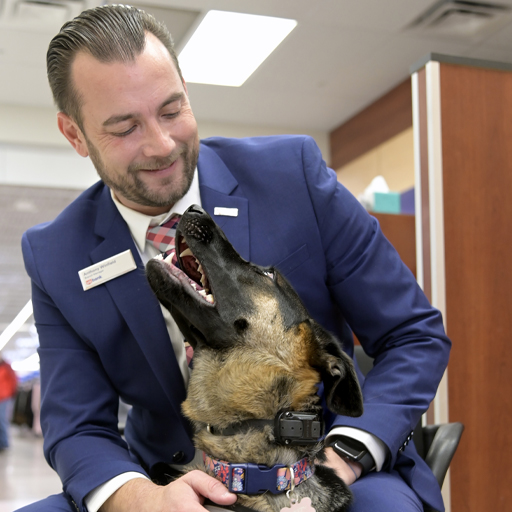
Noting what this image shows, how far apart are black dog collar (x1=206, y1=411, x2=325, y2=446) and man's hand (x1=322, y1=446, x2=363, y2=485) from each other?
18 centimetres

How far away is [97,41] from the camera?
1.72 meters

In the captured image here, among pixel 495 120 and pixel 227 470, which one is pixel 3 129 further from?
pixel 227 470

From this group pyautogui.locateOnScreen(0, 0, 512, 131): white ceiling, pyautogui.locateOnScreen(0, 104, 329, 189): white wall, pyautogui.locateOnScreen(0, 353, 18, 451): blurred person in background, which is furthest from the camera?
pyautogui.locateOnScreen(0, 353, 18, 451): blurred person in background

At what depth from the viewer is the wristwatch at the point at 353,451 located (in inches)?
62.7

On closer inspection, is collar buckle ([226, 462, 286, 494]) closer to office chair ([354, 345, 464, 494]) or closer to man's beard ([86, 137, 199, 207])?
office chair ([354, 345, 464, 494])

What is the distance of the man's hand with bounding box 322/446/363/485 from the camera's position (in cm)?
157

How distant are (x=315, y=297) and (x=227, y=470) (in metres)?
0.63

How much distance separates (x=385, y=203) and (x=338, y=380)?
3.48 meters

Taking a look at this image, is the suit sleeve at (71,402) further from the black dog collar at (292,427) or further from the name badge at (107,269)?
the black dog collar at (292,427)

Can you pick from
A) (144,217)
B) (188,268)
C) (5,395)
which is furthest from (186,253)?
(5,395)

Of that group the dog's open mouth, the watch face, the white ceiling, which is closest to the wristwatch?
the watch face

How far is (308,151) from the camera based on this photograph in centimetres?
190

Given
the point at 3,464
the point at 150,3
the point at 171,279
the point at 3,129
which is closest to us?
the point at 171,279

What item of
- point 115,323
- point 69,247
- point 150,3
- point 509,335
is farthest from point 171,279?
point 150,3
